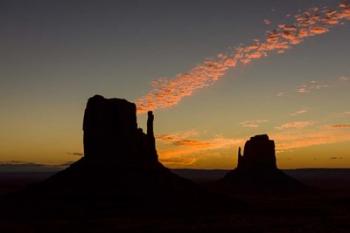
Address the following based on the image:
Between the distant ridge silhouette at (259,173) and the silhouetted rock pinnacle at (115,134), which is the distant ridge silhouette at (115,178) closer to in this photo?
the silhouetted rock pinnacle at (115,134)

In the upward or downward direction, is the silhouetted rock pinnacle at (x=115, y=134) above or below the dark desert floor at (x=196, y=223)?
above

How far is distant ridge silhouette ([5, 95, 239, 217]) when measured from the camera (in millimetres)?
84188

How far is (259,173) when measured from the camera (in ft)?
549

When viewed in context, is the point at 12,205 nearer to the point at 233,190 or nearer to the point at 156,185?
the point at 156,185

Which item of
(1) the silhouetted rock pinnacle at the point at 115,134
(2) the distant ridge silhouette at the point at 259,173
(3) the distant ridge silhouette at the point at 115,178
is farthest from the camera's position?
(2) the distant ridge silhouette at the point at 259,173

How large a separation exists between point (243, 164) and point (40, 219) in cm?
10720

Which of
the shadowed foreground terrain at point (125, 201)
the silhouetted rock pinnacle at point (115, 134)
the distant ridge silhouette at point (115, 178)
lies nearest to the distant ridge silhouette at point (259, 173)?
the shadowed foreground terrain at point (125, 201)

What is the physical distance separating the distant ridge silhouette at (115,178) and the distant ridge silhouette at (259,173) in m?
64.6

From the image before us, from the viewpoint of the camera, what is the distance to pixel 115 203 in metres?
83.4

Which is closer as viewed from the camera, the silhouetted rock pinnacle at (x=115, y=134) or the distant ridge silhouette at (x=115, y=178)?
the distant ridge silhouette at (x=115, y=178)

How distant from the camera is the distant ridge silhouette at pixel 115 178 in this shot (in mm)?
84188

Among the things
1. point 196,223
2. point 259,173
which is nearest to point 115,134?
point 196,223

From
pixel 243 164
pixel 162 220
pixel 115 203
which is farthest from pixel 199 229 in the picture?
pixel 243 164

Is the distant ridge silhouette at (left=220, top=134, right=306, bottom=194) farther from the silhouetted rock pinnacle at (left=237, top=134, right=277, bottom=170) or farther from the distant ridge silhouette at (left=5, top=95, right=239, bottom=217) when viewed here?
the distant ridge silhouette at (left=5, top=95, right=239, bottom=217)
